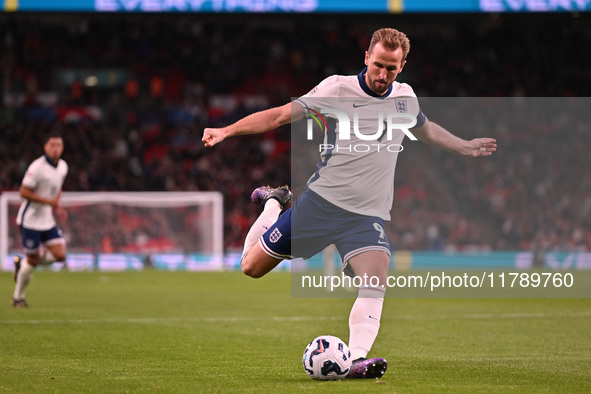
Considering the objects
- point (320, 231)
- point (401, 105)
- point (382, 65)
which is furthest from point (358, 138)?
point (320, 231)

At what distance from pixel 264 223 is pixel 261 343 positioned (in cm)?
192

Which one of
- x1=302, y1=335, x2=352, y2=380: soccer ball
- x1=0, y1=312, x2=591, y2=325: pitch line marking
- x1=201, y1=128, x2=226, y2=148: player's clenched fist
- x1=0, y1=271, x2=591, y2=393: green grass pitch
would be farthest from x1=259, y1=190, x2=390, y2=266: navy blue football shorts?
x1=0, y1=312, x2=591, y2=325: pitch line marking

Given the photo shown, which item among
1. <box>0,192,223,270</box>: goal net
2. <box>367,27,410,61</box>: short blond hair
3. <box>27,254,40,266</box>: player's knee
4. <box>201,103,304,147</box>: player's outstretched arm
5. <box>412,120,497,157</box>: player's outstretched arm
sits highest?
<box>367,27,410,61</box>: short blond hair

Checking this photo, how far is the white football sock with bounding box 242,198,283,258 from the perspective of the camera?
22.9 feet

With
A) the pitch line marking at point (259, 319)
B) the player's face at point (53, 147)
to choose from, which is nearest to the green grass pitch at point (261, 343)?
the pitch line marking at point (259, 319)

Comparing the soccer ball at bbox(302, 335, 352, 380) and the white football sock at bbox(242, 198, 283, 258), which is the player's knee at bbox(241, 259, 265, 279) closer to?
the white football sock at bbox(242, 198, 283, 258)

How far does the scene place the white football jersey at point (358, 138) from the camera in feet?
20.5

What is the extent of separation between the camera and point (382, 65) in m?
6.00

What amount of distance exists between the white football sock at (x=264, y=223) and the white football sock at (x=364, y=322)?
1.16 m

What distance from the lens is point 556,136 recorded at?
26.3 metres

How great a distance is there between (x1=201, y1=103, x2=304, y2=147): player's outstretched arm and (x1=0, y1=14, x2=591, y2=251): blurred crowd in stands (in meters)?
20.2

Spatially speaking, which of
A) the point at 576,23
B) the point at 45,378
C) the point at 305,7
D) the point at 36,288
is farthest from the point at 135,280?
the point at 576,23

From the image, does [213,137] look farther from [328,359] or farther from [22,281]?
[22,281]

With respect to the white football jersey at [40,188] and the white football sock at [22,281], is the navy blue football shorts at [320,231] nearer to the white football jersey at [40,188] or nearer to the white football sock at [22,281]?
the white football sock at [22,281]
